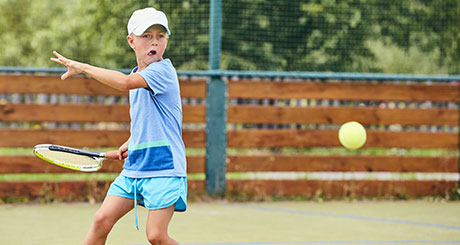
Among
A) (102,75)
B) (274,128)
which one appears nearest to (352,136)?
(274,128)

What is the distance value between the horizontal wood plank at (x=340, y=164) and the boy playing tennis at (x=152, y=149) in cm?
349

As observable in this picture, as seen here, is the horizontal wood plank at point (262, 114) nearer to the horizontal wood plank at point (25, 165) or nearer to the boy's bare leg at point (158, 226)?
the horizontal wood plank at point (25, 165)

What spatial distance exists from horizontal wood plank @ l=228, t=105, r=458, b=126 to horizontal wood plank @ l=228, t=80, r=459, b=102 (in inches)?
4.7

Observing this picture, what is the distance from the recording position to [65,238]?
490 centimetres

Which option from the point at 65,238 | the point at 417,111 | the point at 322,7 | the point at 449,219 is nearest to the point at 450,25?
the point at 322,7

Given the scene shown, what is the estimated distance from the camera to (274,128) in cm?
700

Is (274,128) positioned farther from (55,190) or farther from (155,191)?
(155,191)

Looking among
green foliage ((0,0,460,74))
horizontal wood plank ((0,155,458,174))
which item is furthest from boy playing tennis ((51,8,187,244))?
green foliage ((0,0,460,74))

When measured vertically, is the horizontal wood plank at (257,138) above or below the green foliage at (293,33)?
below

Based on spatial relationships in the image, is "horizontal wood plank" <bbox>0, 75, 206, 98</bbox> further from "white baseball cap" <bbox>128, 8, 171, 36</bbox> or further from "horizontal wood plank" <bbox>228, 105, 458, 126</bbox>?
"white baseball cap" <bbox>128, 8, 171, 36</bbox>

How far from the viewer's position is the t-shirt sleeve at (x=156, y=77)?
3191mm

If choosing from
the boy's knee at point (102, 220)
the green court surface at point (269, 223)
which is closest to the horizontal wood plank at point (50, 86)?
the green court surface at point (269, 223)

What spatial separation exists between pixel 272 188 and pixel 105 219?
3.77 metres

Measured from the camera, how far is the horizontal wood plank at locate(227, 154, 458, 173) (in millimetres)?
6824
